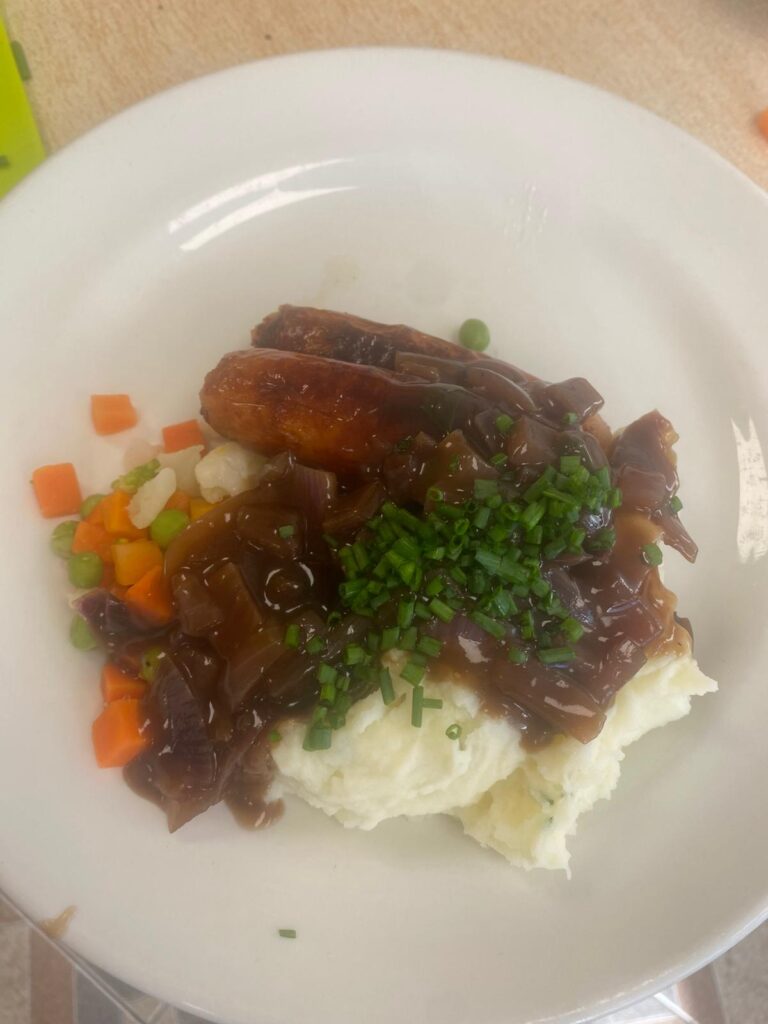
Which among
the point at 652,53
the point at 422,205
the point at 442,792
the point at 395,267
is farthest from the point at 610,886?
the point at 652,53

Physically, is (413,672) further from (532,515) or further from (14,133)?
(14,133)

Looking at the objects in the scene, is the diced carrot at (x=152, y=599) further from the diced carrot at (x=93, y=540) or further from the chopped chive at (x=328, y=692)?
the chopped chive at (x=328, y=692)

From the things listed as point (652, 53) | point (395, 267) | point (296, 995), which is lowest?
point (296, 995)

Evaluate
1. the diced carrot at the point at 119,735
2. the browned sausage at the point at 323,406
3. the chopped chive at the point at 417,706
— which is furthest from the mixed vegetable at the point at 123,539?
the chopped chive at the point at 417,706

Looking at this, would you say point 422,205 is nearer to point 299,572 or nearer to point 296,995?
point 299,572

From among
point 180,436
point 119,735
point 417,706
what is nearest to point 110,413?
point 180,436

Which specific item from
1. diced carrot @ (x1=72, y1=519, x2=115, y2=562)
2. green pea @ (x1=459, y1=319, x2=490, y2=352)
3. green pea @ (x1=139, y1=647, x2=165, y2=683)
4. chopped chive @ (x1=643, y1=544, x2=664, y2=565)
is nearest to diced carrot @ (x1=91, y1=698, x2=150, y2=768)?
green pea @ (x1=139, y1=647, x2=165, y2=683)

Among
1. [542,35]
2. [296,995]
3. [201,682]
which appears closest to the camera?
→ [296,995]
